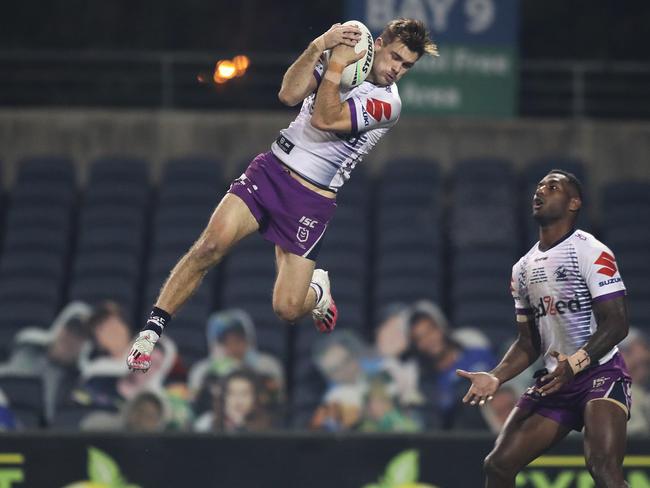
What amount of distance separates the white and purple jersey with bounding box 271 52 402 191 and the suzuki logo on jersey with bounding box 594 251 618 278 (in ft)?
4.88

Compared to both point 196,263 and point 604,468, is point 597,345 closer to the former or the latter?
point 604,468

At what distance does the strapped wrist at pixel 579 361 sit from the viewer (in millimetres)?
6773

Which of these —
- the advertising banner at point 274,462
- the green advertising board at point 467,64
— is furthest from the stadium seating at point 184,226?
the advertising banner at point 274,462

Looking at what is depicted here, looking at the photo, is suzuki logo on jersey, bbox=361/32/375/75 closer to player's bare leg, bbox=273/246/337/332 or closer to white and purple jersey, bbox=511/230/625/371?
player's bare leg, bbox=273/246/337/332

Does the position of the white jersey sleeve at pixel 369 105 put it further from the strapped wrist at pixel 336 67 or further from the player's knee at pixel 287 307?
the player's knee at pixel 287 307

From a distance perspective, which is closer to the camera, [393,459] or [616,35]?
[393,459]

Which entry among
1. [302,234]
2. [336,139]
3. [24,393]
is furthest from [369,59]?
[24,393]

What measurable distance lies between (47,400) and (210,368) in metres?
1.45

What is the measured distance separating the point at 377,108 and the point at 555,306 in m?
1.55

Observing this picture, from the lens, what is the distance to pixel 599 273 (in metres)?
7.04

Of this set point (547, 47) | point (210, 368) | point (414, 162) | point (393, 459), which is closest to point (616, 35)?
point (547, 47)

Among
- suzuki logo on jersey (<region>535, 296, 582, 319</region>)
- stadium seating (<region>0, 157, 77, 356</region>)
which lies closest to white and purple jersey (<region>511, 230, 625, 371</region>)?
suzuki logo on jersey (<region>535, 296, 582, 319</region>)

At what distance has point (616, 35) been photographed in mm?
14656

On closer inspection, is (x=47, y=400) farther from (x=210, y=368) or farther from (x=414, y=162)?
(x=414, y=162)
